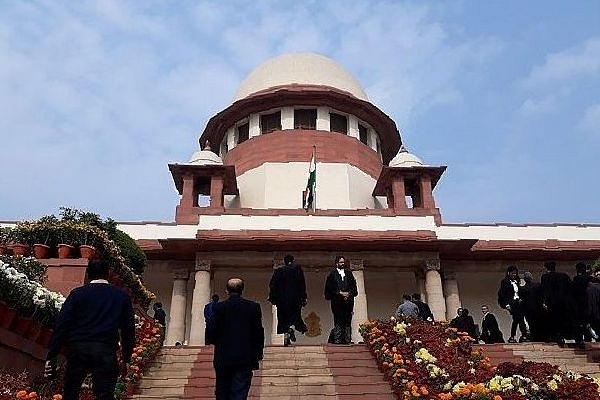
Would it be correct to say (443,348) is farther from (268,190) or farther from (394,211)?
(268,190)

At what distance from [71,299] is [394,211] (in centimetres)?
1467

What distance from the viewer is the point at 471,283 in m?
18.7

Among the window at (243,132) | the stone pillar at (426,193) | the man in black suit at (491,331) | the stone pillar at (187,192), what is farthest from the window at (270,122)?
the man in black suit at (491,331)

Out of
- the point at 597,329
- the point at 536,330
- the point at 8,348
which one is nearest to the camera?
the point at 8,348

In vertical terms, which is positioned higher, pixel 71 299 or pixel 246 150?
pixel 246 150

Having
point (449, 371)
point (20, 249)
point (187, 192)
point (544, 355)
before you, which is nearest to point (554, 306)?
point (544, 355)

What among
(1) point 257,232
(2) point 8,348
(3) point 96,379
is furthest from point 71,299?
(1) point 257,232

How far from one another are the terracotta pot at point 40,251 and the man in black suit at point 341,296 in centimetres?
439

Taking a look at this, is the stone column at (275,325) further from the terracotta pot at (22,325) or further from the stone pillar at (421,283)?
the terracotta pot at (22,325)

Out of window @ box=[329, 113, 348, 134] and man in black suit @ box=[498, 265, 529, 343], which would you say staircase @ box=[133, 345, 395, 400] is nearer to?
man in black suit @ box=[498, 265, 529, 343]

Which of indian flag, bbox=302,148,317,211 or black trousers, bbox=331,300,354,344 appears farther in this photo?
indian flag, bbox=302,148,317,211

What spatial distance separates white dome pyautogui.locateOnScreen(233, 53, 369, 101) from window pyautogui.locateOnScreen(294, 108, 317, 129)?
1.42 meters

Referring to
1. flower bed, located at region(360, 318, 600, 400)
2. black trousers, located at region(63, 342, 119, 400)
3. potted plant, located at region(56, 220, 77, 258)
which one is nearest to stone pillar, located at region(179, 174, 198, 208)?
potted plant, located at region(56, 220, 77, 258)

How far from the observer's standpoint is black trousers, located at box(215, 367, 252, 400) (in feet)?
18.1
